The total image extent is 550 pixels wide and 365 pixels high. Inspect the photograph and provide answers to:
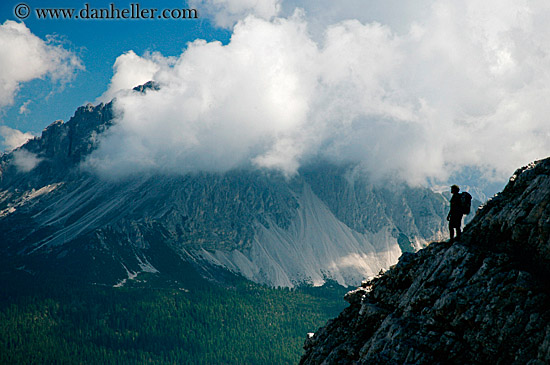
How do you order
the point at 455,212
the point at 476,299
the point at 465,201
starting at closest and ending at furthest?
the point at 476,299 < the point at 465,201 < the point at 455,212

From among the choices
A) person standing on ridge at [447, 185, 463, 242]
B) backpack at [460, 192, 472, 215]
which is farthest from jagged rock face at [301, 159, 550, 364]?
person standing on ridge at [447, 185, 463, 242]

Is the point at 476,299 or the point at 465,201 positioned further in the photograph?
the point at 465,201

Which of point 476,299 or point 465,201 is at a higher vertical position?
point 465,201

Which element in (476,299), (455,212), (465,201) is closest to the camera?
(476,299)

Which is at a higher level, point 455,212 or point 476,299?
point 455,212

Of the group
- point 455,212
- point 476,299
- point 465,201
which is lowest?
point 476,299

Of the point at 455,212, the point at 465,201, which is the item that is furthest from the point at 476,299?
the point at 465,201

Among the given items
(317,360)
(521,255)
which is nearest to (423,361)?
(521,255)

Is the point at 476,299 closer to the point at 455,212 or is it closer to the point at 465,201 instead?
the point at 455,212

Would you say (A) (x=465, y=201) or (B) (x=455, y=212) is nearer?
(A) (x=465, y=201)

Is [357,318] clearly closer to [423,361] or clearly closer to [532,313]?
[423,361]

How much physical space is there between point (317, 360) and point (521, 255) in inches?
600

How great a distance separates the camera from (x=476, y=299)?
84.9 feet

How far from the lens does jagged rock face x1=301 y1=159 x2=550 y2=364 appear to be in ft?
77.8
